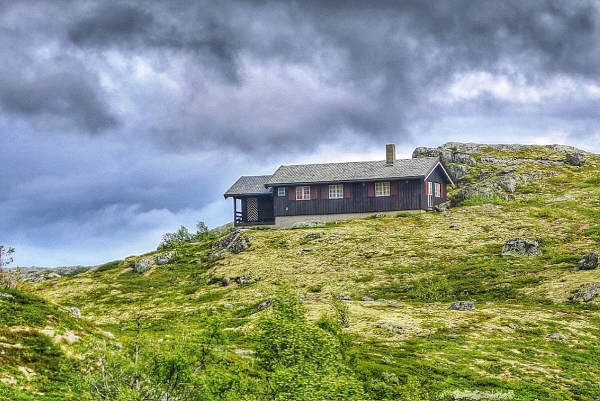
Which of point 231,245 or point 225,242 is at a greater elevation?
point 225,242

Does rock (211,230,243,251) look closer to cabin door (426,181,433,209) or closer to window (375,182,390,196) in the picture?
window (375,182,390,196)

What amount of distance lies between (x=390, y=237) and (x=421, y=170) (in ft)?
57.4

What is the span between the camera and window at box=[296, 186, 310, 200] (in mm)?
100725

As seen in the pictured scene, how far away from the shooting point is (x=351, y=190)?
99625 mm

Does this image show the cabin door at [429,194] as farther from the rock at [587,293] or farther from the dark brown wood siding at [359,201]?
the rock at [587,293]

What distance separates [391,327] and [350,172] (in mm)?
52762

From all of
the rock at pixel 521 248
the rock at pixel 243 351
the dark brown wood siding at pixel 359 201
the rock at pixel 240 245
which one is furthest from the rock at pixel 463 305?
the dark brown wood siding at pixel 359 201

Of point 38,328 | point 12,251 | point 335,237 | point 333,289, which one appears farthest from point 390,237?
point 38,328

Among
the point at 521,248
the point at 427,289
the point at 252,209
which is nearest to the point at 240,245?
the point at 252,209

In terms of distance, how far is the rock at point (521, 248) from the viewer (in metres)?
71.6

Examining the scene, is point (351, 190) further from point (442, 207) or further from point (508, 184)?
point (508, 184)

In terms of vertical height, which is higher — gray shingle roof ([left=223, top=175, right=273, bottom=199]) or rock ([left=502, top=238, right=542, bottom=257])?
gray shingle roof ([left=223, top=175, right=273, bottom=199])

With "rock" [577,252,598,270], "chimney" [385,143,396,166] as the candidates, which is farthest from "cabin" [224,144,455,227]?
"rock" [577,252,598,270]

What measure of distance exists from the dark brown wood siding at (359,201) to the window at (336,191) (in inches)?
16.6
